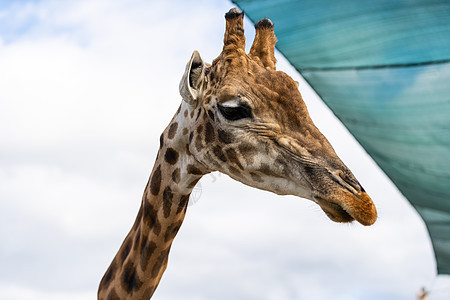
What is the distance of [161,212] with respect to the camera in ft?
17.0

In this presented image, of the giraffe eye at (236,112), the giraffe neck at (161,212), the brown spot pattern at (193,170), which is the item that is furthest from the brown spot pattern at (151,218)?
the giraffe eye at (236,112)

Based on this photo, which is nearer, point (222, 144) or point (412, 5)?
point (222, 144)

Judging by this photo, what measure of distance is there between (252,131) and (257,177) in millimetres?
325

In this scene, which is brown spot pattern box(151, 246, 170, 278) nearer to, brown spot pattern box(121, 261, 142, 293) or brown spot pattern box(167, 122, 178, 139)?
brown spot pattern box(121, 261, 142, 293)

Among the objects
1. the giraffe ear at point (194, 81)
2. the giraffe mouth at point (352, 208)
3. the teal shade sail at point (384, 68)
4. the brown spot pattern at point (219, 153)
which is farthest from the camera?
the teal shade sail at point (384, 68)

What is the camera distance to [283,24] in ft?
26.2

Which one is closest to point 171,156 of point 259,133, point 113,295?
point 259,133

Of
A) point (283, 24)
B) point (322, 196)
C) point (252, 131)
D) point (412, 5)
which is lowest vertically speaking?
point (322, 196)

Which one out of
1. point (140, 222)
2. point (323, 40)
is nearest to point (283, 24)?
point (323, 40)

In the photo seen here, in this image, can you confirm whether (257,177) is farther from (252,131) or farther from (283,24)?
(283,24)

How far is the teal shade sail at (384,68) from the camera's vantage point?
24.7 feet

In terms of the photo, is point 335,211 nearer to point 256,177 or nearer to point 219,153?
point 256,177

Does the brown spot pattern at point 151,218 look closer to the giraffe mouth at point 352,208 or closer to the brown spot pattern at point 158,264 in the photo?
the brown spot pattern at point 158,264

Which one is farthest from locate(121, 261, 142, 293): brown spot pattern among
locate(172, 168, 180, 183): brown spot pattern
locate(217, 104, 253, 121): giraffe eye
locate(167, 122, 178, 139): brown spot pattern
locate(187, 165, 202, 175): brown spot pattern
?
locate(217, 104, 253, 121): giraffe eye
